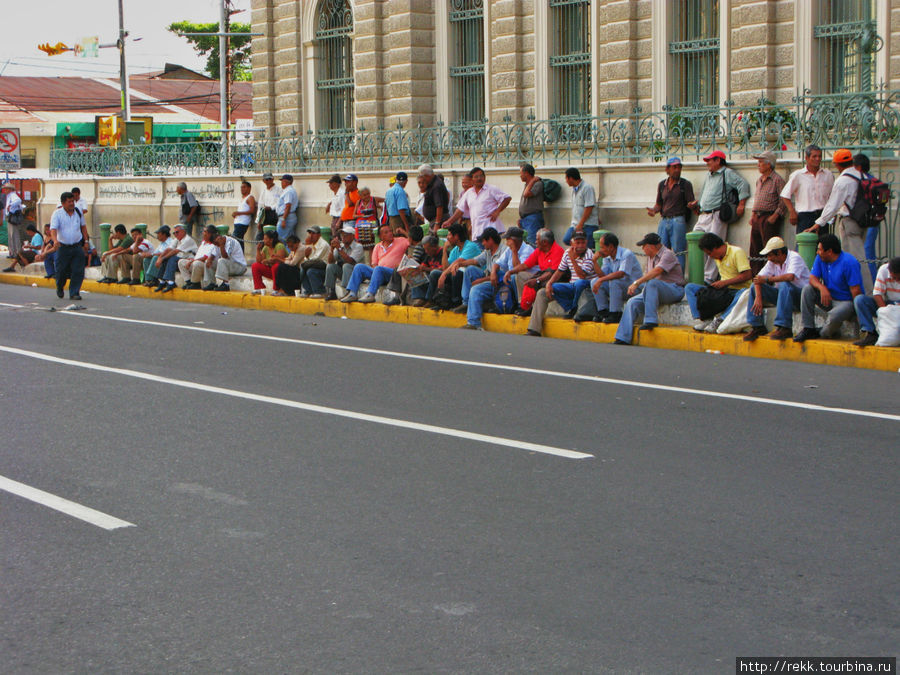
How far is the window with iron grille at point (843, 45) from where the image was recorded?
18.0 metres

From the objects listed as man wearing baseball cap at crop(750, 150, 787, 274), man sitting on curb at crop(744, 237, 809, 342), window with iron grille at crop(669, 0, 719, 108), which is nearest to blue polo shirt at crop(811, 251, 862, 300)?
man sitting on curb at crop(744, 237, 809, 342)

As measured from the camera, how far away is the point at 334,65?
28.3 m

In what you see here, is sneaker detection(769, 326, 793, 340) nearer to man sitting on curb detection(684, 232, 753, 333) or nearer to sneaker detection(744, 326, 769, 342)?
sneaker detection(744, 326, 769, 342)

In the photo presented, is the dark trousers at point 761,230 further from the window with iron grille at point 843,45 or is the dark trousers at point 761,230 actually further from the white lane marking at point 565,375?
the window with iron grille at point 843,45

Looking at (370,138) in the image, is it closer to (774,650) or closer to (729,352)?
(729,352)

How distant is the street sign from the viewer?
90.9 ft

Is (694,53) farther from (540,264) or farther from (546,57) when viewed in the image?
(540,264)

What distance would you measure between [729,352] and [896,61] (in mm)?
6878

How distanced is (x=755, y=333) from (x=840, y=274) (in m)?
1.07

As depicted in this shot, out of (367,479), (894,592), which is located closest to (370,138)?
(367,479)

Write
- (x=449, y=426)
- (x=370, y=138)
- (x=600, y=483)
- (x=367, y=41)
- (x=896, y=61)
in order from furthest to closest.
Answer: (x=367, y=41)
(x=370, y=138)
(x=896, y=61)
(x=449, y=426)
(x=600, y=483)

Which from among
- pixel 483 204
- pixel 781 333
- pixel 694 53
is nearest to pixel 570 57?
pixel 694 53

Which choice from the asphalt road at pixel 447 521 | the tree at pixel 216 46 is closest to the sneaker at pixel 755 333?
the asphalt road at pixel 447 521

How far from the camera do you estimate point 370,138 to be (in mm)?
21922
